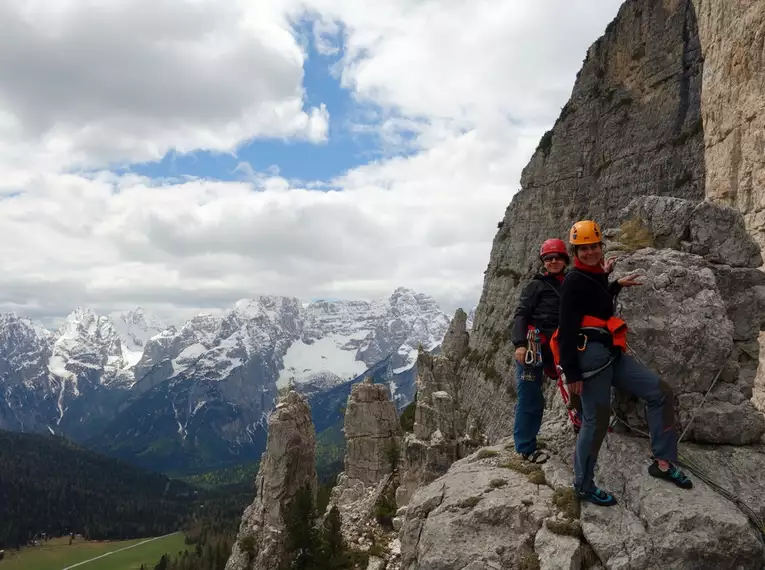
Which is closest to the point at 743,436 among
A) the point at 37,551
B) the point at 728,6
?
the point at 728,6

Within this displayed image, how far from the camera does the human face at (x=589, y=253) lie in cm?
948

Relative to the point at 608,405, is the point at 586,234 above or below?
above

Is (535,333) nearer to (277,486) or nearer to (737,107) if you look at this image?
(737,107)

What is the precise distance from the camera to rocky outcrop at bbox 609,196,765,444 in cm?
999

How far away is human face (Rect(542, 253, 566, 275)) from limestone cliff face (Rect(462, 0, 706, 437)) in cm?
4300

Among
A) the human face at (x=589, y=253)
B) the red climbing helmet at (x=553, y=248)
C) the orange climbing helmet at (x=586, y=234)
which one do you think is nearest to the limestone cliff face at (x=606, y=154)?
the red climbing helmet at (x=553, y=248)

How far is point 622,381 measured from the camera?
9.46m

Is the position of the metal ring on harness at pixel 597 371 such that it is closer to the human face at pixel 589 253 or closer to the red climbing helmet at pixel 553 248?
the human face at pixel 589 253

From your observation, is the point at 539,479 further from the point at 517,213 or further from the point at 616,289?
the point at 517,213

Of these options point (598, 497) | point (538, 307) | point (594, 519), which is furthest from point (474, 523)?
point (538, 307)

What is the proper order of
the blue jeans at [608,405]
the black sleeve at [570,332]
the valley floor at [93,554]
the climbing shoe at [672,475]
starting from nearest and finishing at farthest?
the climbing shoe at [672,475], the blue jeans at [608,405], the black sleeve at [570,332], the valley floor at [93,554]

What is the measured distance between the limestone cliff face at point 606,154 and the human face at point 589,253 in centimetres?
4416

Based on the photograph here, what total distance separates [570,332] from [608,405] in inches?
56.6

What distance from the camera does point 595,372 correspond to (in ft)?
29.9
